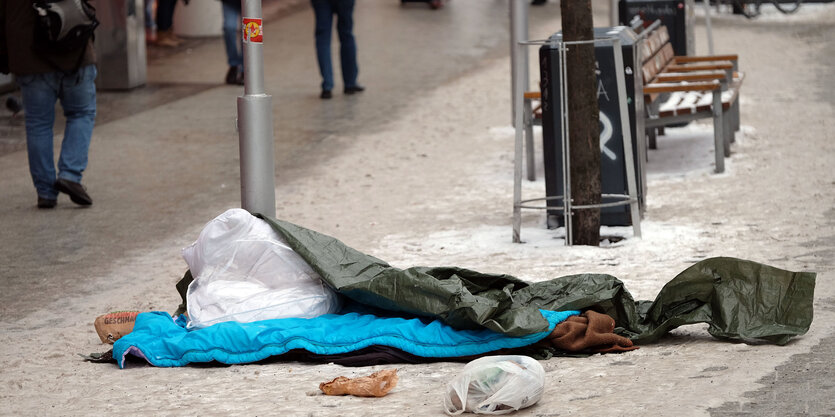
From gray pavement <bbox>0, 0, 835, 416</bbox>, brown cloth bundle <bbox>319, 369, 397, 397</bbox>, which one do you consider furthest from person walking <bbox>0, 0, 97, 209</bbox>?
brown cloth bundle <bbox>319, 369, 397, 397</bbox>

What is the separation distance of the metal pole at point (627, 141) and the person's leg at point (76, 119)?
342 centimetres

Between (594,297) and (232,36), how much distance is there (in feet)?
29.8

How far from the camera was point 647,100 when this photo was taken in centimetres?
870

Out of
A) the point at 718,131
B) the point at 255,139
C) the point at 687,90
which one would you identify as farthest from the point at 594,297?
the point at 718,131

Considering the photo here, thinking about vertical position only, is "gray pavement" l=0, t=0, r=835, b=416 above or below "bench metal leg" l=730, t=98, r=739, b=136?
below

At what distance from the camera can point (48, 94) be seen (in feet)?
26.1

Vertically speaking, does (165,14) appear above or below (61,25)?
above

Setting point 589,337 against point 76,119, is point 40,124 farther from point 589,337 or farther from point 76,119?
point 589,337

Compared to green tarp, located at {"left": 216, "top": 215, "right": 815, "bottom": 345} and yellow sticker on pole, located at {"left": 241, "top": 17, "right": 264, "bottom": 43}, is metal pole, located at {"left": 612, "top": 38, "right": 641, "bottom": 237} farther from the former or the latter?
yellow sticker on pole, located at {"left": 241, "top": 17, "right": 264, "bottom": 43}

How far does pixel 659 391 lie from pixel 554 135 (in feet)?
10.3

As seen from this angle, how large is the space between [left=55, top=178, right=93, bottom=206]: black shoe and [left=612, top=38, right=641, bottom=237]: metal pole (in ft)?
11.9

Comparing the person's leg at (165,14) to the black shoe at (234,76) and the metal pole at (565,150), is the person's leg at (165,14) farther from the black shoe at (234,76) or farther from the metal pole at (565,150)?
the metal pole at (565,150)

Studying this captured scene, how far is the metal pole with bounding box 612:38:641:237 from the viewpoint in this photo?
675 centimetres

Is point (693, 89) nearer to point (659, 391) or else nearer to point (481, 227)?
point (481, 227)
